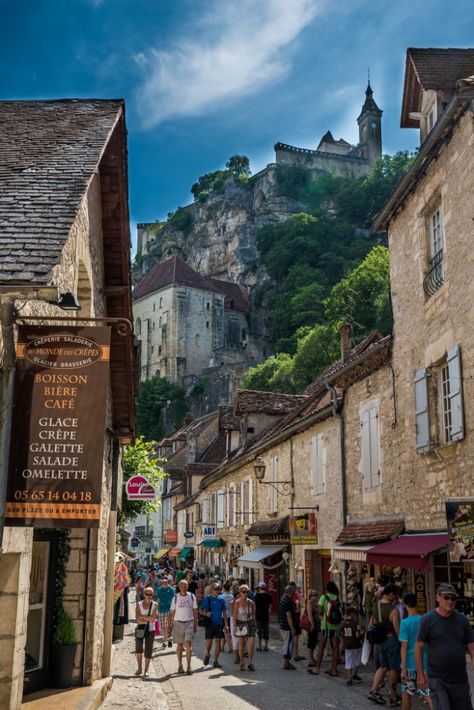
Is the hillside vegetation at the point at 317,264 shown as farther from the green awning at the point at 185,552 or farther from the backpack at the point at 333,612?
the backpack at the point at 333,612

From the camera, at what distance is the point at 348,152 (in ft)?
388

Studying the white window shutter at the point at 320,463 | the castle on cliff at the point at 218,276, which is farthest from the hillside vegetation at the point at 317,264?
the white window shutter at the point at 320,463

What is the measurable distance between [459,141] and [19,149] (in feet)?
19.3

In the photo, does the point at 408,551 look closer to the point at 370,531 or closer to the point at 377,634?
the point at 377,634

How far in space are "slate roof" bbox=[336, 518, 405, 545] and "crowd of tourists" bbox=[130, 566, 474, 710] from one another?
80cm

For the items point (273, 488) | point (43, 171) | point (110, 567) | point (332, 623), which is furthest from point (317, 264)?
point (43, 171)

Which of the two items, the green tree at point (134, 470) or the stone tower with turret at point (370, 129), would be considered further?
the stone tower with turret at point (370, 129)

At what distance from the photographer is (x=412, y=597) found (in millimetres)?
7918

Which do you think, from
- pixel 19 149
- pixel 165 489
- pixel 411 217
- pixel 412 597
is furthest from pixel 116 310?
pixel 165 489

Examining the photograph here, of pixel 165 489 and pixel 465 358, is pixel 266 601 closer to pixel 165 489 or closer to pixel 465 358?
pixel 465 358

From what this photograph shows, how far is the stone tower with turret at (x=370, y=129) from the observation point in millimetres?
116125

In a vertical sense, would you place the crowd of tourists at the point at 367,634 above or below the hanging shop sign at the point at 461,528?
below

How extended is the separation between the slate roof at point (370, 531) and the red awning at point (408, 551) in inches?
15.5

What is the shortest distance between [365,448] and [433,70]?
21.9 ft
